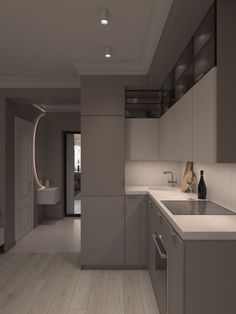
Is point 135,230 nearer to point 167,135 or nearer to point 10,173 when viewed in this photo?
point 167,135

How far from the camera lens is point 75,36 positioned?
9.21ft

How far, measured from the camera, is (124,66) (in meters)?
3.64

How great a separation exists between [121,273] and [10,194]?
2.15 m

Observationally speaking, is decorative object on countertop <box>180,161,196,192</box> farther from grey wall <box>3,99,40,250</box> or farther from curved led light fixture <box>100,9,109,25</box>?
grey wall <box>3,99,40,250</box>

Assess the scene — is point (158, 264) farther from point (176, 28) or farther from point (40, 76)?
point (40, 76)

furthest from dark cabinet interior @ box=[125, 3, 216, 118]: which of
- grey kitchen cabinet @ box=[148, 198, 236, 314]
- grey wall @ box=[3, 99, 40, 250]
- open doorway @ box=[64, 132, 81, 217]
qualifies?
open doorway @ box=[64, 132, 81, 217]

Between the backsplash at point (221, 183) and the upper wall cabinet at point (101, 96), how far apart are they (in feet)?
4.40

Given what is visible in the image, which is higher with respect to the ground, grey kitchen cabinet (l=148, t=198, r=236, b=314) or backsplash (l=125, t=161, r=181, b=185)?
backsplash (l=125, t=161, r=181, b=185)

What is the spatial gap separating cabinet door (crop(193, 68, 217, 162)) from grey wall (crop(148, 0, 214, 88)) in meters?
0.42

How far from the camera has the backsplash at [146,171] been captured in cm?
434

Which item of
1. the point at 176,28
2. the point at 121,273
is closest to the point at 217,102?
the point at 176,28

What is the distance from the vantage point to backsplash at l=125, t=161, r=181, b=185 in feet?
14.2

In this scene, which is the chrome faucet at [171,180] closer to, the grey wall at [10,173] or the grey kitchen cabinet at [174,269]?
the grey kitchen cabinet at [174,269]

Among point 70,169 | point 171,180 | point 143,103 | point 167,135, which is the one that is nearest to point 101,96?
point 143,103
